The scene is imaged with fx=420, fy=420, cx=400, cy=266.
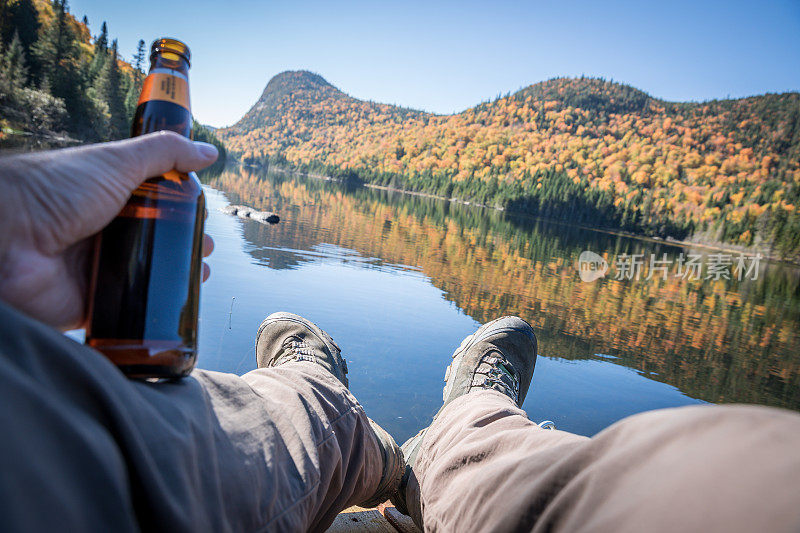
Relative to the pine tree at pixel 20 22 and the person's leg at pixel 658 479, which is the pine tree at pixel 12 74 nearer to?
the pine tree at pixel 20 22

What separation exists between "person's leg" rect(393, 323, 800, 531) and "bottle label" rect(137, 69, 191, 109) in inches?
47.4

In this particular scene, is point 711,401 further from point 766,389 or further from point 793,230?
point 793,230

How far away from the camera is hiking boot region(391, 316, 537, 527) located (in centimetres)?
221

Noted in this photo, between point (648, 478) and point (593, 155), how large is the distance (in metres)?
112

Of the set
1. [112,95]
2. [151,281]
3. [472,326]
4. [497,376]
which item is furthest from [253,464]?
[112,95]

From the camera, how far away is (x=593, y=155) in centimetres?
9944

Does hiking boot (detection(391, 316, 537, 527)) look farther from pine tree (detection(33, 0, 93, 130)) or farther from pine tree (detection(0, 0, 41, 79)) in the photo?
pine tree (detection(0, 0, 41, 79))

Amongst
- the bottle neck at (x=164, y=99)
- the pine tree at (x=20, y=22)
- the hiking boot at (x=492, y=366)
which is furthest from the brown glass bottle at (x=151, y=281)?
the pine tree at (x=20, y=22)

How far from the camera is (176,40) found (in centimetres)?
107

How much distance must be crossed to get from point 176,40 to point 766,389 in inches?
245

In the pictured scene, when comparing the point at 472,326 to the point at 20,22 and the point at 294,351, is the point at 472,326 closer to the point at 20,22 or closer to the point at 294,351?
the point at 294,351

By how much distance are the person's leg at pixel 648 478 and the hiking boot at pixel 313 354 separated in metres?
0.39

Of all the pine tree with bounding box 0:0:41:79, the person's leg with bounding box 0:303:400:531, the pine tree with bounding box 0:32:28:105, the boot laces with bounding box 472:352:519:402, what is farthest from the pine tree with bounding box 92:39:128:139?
the person's leg with bounding box 0:303:400:531

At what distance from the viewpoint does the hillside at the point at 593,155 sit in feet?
188
